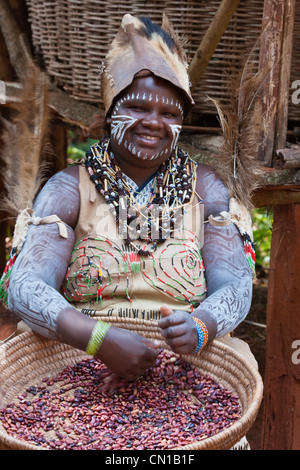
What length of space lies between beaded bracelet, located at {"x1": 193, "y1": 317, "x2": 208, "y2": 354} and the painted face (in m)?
0.72

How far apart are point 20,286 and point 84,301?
33cm

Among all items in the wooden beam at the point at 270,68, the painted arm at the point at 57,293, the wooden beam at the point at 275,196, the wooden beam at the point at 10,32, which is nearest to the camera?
the painted arm at the point at 57,293

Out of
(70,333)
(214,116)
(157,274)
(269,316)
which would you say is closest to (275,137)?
(214,116)

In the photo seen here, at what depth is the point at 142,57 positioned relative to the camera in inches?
100

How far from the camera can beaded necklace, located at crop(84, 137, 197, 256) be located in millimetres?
2592

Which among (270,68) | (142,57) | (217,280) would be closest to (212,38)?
(270,68)

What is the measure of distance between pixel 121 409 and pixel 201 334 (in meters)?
0.38

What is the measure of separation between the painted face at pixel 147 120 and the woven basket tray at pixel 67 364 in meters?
0.69

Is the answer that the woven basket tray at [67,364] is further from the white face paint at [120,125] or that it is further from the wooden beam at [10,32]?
the wooden beam at [10,32]

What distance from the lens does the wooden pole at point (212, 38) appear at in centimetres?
290

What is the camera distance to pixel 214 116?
11.2 ft

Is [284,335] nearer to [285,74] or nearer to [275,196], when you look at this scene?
[275,196]

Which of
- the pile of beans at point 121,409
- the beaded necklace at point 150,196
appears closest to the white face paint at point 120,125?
the beaded necklace at point 150,196

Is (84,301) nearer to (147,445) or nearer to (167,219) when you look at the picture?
(167,219)
